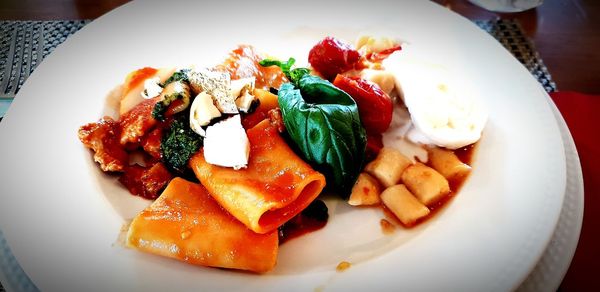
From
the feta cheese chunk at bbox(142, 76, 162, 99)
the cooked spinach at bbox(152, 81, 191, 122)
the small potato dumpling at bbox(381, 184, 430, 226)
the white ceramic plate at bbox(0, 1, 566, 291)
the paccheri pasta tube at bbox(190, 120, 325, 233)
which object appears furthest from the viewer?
the feta cheese chunk at bbox(142, 76, 162, 99)

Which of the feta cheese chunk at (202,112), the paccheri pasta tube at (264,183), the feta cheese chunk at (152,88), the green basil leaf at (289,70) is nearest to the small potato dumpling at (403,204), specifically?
the paccheri pasta tube at (264,183)

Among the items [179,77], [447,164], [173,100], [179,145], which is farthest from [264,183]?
[447,164]

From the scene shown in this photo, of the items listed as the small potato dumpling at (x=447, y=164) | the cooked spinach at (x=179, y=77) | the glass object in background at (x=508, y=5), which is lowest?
the small potato dumpling at (x=447, y=164)

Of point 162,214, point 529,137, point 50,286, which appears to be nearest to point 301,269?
point 162,214

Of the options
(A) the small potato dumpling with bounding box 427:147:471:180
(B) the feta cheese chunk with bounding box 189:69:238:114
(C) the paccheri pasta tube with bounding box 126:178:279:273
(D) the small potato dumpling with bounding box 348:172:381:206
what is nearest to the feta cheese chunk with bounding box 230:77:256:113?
(B) the feta cheese chunk with bounding box 189:69:238:114

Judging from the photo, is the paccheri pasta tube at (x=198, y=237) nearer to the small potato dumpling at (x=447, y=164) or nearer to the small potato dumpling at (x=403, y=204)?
the small potato dumpling at (x=403, y=204)

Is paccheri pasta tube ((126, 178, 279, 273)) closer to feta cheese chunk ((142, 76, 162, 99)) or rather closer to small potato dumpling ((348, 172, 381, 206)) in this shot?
small potato dumpling ((348, 172, 381, 206))

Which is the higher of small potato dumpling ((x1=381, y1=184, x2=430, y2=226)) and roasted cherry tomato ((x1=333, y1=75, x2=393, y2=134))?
roasted cherry tomato ((x1=333, y1=75, x2=393, y2=134))

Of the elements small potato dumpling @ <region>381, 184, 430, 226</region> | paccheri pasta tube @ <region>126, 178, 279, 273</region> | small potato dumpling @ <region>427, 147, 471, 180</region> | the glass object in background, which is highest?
the glass object in background
